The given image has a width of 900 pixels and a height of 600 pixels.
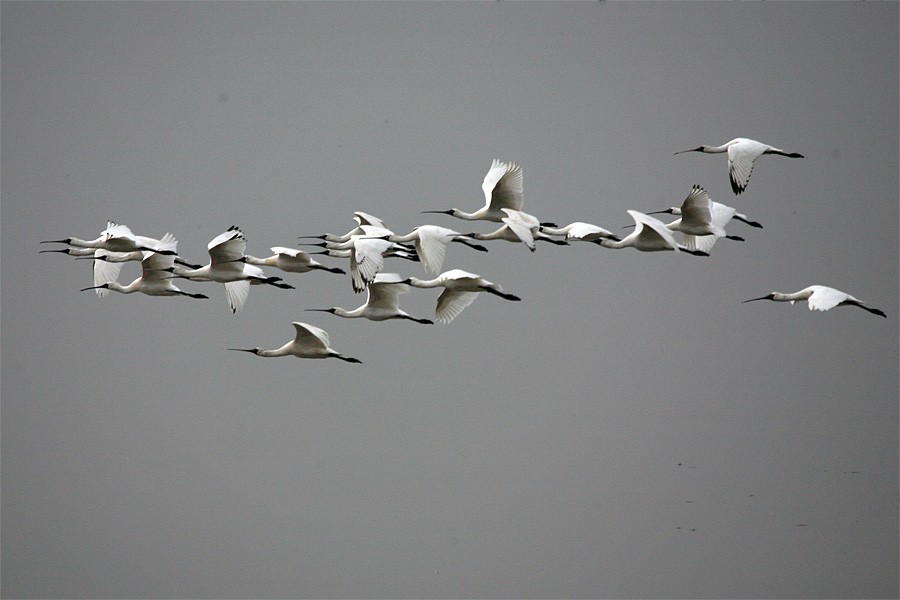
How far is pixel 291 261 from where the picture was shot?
A: 903 centimetres

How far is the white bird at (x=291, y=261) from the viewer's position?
8859 millimetres

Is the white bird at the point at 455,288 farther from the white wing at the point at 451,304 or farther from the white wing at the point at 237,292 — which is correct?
the white wing at the point at 237,292

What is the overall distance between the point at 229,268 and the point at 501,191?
2.23 metres

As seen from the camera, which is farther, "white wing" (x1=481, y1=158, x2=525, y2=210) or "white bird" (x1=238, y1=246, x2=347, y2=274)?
"white bird" (x1=238, y1=246, x2=347, y2=274)

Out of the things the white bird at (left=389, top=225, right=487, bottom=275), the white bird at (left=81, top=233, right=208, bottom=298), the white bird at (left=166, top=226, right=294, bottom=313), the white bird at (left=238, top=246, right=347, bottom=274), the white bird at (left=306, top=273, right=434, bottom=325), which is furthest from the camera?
the white bird at (left=81, top=233, right=208, bottom=298)

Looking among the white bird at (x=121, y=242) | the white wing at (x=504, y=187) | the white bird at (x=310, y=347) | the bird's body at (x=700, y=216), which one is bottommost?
the white bird at (x=310, y=347)

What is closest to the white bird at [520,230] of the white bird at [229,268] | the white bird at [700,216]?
the white bird at [700,216]

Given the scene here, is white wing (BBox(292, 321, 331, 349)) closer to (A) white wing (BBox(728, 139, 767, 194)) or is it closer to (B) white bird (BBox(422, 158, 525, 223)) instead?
(B) white bird (BBox(422, 158, 525, 223))

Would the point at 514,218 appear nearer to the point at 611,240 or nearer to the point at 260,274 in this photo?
the point at 611,240

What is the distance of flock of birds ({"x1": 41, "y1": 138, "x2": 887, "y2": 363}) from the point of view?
8.03 m

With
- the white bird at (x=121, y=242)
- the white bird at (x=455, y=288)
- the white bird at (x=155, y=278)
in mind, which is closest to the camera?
the white bird at (x=455, y=288)

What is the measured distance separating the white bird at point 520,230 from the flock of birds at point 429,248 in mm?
11

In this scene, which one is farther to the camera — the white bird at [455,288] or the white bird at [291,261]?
the white bird at [291,261]

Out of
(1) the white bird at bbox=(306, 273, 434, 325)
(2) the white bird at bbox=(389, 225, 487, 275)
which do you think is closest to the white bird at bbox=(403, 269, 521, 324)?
(2) the white bird at bbox=(389, 225, 487, 275)
